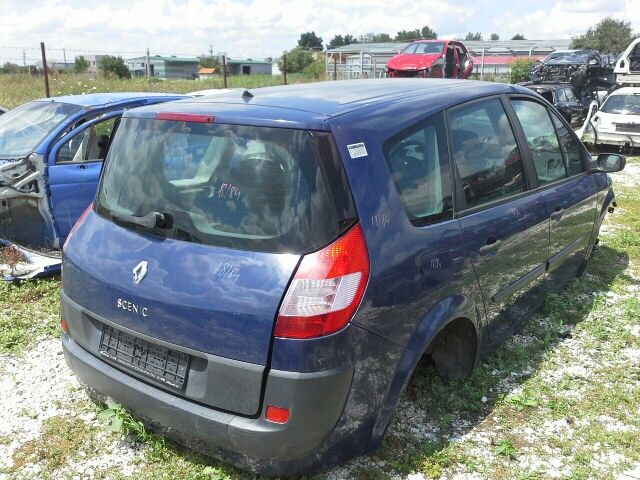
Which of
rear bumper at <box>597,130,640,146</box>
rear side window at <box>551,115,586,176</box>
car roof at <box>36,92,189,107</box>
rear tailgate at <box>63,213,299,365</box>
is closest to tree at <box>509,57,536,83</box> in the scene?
rear bumper at <box>597,130,640,146</box>

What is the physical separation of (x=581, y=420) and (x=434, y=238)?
57.9 inches

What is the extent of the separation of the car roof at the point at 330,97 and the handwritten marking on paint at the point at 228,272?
68 cm

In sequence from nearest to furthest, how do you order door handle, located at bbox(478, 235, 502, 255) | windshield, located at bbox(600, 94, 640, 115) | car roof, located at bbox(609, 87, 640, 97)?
door handle, located at bbox(478, 235, 502, 255), windshield, located at bbox(600, 94, 640, 115), car roof, located at bbox(609, 87, 640, 97)

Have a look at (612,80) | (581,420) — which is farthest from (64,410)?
(612,80)

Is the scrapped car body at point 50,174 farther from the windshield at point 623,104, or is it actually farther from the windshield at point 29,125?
the windshield at point 623,104

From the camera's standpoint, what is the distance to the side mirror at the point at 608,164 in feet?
15.0

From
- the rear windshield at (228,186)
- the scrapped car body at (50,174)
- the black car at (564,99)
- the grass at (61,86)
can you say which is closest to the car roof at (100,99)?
the scrapped car body at (50,174)

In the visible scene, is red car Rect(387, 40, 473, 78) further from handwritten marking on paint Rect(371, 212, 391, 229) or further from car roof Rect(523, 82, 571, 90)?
handwritten marking on paint Rect(371, 212, 391, 229)

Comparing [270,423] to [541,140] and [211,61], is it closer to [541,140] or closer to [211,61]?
[541,140]

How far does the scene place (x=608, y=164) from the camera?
460 cm

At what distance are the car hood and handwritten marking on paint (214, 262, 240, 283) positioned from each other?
660 inches

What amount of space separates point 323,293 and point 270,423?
1.81ft

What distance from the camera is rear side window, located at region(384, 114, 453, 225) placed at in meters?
2.63

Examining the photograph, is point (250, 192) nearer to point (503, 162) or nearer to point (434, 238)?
point (434, 238)
